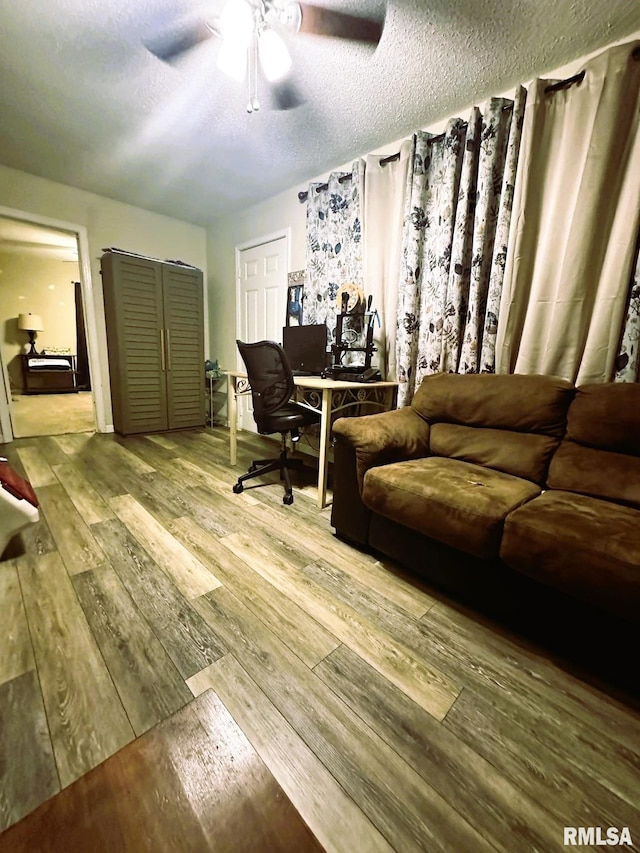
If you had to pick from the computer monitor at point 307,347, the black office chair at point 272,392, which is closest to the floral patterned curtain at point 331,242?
the computer monitor at point 307,347

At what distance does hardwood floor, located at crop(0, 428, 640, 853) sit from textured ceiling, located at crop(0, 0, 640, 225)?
2.46m

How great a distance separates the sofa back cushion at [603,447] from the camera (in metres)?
1.29

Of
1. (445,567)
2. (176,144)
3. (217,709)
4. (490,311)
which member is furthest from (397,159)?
(217,709)

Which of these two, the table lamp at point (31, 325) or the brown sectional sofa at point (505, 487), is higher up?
the table lamp at point (31, 325)

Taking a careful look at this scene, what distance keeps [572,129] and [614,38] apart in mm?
383

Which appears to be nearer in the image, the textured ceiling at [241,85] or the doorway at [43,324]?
the textured ceiling at [241,85]

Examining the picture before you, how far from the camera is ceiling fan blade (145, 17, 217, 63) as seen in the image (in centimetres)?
150

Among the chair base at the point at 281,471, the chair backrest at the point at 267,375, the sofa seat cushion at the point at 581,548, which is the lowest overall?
the chair base at the point at 281,471

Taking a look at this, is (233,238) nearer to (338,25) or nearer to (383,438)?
(338,25)

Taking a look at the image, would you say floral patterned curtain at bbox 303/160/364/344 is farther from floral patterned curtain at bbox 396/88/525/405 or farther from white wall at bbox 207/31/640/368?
floral patterned curtain at bbox 396/88/525/405

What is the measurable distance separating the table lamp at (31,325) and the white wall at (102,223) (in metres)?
4.06

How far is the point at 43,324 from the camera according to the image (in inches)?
253

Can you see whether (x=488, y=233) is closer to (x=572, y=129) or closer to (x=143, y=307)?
(x=572, y=129)

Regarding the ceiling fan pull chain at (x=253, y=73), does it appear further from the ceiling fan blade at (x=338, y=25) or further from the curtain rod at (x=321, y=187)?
the curtain rod at (x=321, y=187)
